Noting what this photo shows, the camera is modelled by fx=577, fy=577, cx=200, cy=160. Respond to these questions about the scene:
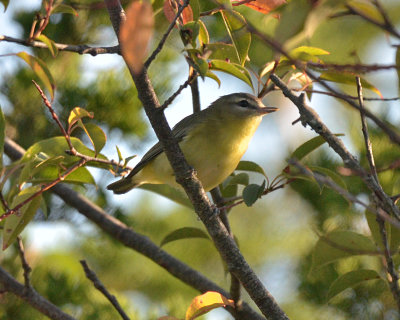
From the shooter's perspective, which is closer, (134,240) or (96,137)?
(96,137)

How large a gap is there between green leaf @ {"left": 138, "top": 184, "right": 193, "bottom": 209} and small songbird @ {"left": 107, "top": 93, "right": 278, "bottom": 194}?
28 mm

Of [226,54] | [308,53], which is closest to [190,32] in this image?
[226,54]

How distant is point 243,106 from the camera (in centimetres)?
314

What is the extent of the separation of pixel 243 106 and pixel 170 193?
67 centimetres

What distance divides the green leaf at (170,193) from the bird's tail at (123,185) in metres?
0.12

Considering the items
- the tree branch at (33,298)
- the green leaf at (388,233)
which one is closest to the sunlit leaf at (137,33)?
the green leaf at (388,233)

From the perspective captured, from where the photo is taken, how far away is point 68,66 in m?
3.42

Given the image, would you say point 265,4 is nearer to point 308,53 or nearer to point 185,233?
point 308,53

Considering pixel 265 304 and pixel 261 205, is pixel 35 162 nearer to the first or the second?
pixel 265 304

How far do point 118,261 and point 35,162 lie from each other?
1.95 m

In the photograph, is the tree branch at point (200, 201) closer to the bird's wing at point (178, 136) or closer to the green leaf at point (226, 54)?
the green leaf at point (226, 54)

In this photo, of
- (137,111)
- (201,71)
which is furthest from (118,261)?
(201,71)

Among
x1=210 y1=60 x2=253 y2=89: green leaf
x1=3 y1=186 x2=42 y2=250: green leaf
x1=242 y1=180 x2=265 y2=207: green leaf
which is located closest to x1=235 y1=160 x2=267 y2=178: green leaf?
x1=242 y1=180 x2=265 y2=207: green leaf

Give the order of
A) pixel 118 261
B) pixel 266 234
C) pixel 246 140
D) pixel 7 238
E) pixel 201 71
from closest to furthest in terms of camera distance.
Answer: pixel 201 71 < pixel 7 238 < pixel 246 140 < pixel 118 261 < pixel 266 234
